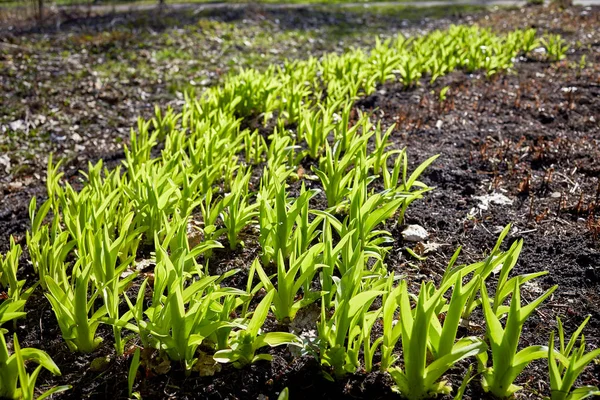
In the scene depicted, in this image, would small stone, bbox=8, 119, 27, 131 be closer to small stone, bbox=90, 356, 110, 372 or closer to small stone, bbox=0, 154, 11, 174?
small stone, bbox=0, 154, 11, 174

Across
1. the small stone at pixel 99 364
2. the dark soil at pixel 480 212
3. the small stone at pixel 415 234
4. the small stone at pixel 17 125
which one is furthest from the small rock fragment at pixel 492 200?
the small stone at pixel 17 125

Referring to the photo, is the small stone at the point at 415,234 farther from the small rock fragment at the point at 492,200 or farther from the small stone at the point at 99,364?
the small stone at the point at 99,364

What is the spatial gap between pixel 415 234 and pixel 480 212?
44 centimetres

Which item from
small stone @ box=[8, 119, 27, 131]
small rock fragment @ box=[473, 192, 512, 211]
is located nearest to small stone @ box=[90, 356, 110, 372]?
small rock fragment @ box=[473, 192, 512, 211]

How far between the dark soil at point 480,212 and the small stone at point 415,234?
0.04m

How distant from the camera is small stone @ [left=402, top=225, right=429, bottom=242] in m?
2.37

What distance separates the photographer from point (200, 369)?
1.65 m

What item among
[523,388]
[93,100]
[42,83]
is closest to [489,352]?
[523,388]

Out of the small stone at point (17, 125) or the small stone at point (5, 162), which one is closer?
the small stone at point (5, 162)

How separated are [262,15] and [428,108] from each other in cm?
624

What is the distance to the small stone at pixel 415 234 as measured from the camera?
237 centimetres

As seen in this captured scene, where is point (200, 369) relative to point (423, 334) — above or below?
→ below

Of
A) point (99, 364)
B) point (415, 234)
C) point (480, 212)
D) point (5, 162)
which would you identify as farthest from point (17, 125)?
point (480, 212)

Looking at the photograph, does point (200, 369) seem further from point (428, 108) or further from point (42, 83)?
point (42, 83)
